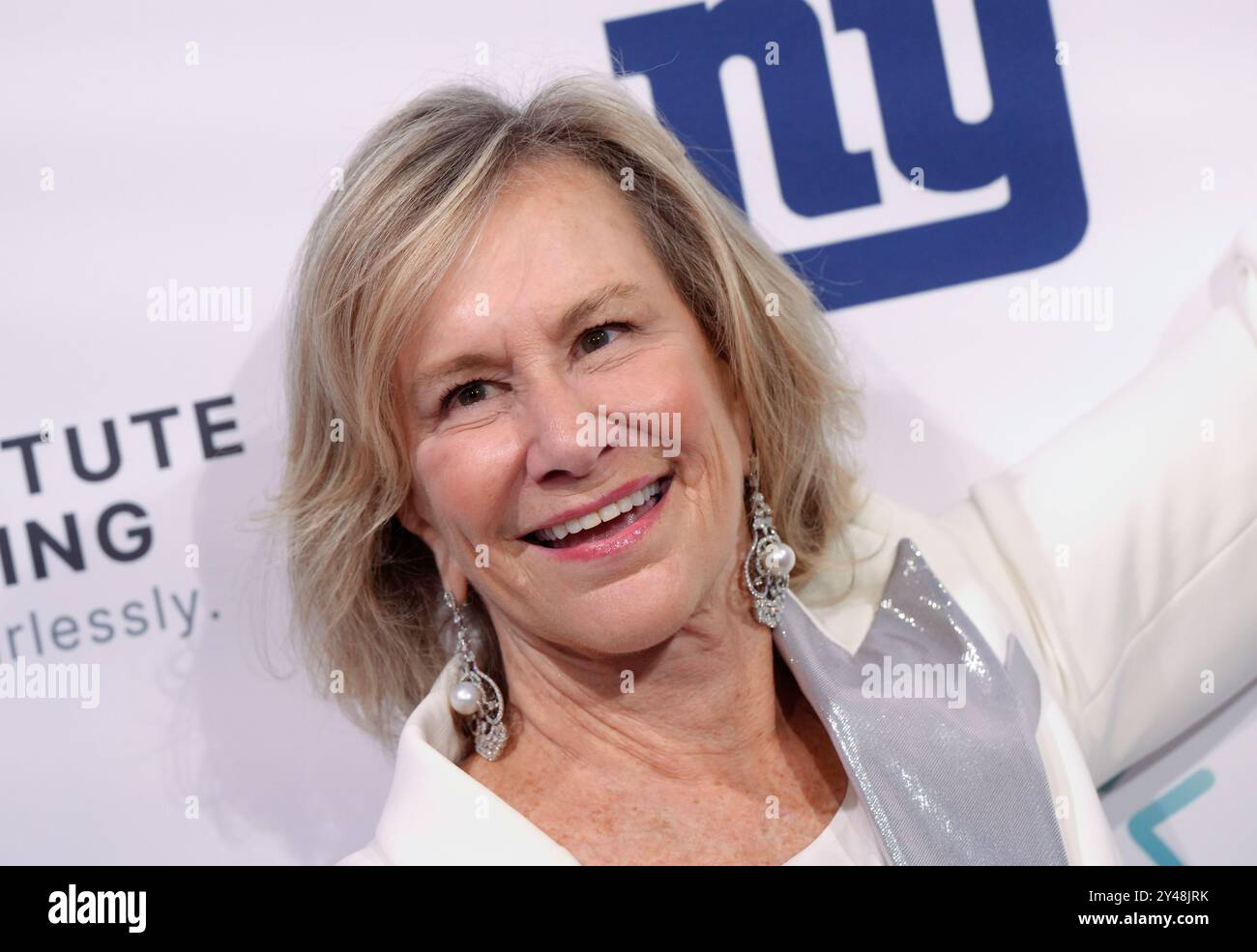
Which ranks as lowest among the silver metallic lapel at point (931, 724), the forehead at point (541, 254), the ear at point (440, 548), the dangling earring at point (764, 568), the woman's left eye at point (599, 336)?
the silver metallic lapel at point (931, 724)

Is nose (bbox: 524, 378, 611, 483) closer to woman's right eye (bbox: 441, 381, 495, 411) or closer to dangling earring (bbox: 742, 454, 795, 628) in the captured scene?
woman's right eye (bbox: 441, 381, 495, 411)

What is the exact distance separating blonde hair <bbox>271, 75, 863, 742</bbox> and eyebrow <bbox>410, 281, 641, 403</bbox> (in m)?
0.06

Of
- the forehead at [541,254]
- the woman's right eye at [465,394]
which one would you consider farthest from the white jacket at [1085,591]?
the forehead at [541,254]

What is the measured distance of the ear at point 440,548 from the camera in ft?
6.03

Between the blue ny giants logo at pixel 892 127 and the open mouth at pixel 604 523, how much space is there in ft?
2.36

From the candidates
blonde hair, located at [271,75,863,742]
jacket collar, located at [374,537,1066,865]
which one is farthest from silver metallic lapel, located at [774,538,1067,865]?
blonde hair, located at [271,75,863,742]

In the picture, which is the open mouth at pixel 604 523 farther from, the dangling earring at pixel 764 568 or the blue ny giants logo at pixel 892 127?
the blue ny giants logo at pixel 892 127

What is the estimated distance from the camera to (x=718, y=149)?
224cm

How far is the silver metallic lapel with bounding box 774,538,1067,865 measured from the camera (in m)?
1.71
